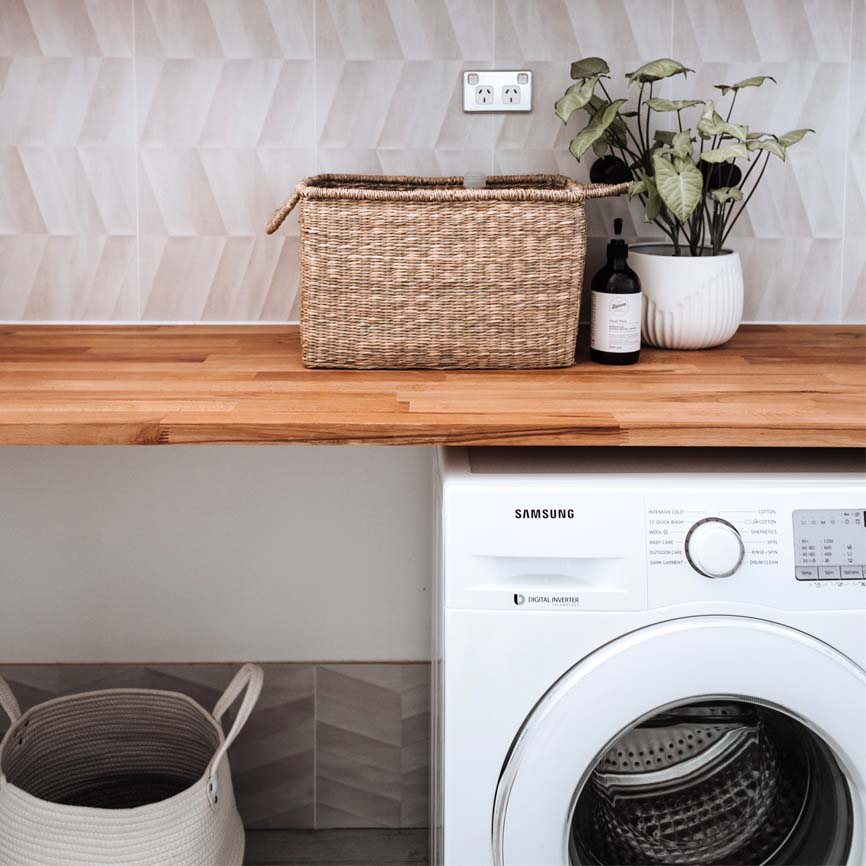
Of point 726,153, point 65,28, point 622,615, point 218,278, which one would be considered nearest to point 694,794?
point 622,615

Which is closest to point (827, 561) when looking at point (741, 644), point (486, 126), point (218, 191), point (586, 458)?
point (741, 644)

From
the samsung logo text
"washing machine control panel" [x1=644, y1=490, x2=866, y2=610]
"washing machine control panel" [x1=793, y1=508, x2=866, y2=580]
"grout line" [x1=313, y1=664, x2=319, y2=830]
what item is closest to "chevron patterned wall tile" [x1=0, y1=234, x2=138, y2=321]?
"grout line" [x1=313, y1=664, x2=319, y2=830]

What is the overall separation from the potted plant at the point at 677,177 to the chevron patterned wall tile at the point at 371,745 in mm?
797

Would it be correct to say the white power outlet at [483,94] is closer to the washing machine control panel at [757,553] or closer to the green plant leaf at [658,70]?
the green plant leaf at [658,70]

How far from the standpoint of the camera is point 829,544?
4.00 feet

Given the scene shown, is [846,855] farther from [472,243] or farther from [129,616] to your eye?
[129,616]

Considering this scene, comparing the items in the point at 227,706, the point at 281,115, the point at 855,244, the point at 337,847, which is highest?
the point at 281,115

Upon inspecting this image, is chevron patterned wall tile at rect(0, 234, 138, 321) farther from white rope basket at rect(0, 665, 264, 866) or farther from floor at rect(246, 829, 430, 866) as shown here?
floor at rect(246, 829, 430, 866)

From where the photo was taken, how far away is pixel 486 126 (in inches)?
70.7

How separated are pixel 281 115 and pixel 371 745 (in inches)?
45.2

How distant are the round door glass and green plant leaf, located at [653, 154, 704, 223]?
0.70 metres

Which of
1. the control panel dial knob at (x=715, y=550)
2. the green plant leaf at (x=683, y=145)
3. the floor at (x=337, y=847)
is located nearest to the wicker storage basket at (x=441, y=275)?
the green plant leaf at (x=683, y=145)

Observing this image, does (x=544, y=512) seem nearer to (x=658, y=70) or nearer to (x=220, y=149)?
(x=658, y=70)

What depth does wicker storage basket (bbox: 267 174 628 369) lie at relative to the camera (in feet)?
4.93
